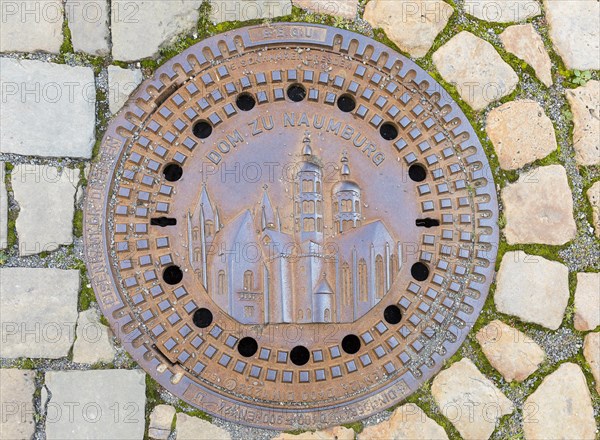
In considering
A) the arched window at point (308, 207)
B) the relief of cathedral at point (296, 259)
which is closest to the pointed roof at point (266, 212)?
the relief of cathedral at point (296, 259)

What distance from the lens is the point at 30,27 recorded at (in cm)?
262

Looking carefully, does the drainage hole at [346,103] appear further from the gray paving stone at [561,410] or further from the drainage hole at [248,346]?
the gray paving stone at [561,410]

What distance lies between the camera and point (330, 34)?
8.85 feet

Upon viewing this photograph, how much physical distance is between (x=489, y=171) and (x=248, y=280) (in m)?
1.34

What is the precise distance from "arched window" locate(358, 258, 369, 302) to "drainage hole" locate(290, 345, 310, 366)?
400 mm

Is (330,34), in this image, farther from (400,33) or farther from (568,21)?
(568,21)

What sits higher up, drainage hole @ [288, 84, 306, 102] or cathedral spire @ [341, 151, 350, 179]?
drainage hole @ [288, 84, 306, 102]

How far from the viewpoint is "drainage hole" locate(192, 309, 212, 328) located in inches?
105

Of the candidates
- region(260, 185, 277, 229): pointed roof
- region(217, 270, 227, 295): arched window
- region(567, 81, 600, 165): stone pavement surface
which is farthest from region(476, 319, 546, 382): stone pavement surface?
region(217, 270, 227, 295): arched window

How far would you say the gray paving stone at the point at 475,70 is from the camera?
108 inches

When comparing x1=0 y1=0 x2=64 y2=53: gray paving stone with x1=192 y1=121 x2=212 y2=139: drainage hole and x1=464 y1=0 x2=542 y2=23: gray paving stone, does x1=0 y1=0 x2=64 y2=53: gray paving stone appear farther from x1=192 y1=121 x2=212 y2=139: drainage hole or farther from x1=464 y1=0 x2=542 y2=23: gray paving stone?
x1=464 y1=0 x2=542 y2=23: gray paving stone

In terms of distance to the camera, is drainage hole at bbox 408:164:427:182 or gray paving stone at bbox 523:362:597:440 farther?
drainage hole at bbox 408:164:427:182

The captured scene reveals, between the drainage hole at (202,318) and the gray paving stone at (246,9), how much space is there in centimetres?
147

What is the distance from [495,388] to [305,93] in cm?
176
